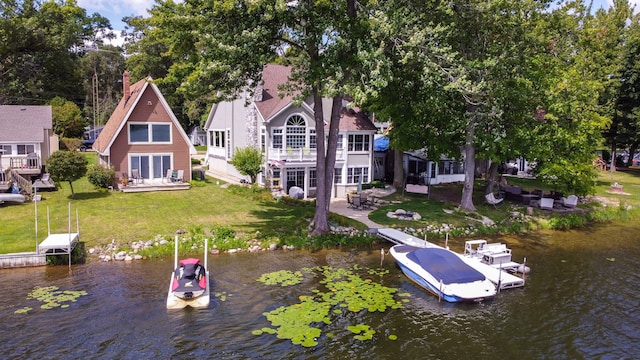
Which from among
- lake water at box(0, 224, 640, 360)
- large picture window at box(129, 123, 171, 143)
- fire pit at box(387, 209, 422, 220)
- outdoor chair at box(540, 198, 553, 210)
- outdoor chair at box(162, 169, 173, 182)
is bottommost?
lake water at box(0, 224, 640, 360)

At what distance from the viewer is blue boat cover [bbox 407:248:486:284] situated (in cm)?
1811

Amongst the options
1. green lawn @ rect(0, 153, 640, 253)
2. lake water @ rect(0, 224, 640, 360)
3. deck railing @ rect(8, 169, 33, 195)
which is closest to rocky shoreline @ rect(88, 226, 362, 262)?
green lawn @ rect(0, 153, 640, 253)

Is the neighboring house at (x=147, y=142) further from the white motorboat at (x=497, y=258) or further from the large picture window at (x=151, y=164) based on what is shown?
the white motorboat at (x=497, y=258)

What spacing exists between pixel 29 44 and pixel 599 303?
67142 mm

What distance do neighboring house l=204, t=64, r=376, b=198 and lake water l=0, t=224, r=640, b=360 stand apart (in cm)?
1372

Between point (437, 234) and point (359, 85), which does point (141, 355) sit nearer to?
point (359, 85)

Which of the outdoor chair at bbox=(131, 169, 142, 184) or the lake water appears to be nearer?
the lake water

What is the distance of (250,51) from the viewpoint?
2031cm

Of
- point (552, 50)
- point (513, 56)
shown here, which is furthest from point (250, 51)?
point (552, 50)

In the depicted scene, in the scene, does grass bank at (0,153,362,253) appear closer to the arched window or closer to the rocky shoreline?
the rocky shoreline

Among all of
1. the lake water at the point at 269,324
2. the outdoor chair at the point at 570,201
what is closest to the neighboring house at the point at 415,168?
the outdoor chair at the point at 570,201

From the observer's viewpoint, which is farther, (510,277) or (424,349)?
(510,277)

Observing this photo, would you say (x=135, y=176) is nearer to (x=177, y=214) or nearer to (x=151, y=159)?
(x=151, y=159)

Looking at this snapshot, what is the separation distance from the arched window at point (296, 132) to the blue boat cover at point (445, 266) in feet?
57.8
